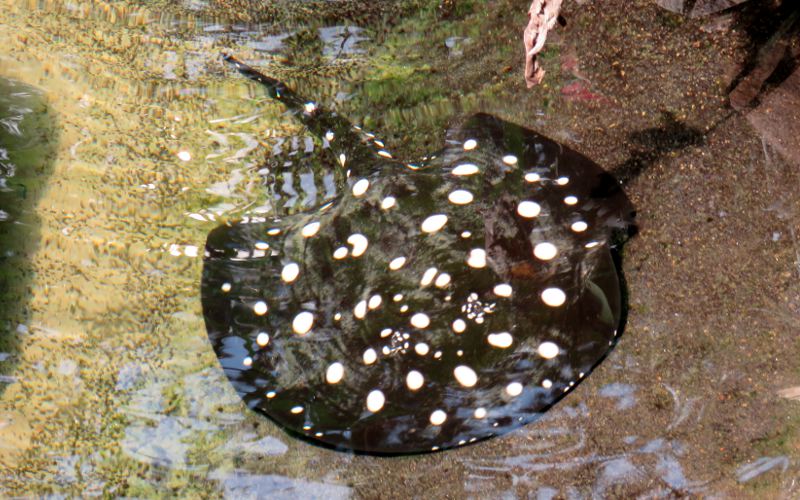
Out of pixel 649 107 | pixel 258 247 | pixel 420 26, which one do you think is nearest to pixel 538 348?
pixel 258 247

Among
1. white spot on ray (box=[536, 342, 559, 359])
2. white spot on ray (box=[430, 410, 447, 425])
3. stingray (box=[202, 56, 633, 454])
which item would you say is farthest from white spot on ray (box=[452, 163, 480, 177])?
white spot on ray (box=[430, 410, 447, 425])

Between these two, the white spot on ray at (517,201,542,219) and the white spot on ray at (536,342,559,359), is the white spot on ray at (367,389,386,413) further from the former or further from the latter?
the white spot on ray at (517,201,542,219)

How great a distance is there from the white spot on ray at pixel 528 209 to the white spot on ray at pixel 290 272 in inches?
44.4

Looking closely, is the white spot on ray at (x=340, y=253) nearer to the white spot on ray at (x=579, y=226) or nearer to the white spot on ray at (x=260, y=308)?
the white spot on ray at (x=260, y=308)

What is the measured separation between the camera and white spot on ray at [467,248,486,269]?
7.82ft

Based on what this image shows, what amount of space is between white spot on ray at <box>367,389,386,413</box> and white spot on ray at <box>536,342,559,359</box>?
0.70 meters

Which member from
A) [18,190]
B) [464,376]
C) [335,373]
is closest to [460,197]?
[464,376]

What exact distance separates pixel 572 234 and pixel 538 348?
1.93ft

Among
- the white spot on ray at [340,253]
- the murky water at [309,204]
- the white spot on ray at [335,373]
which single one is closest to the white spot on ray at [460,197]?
the white spot on ray at [340,253]

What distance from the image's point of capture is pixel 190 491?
2.66m

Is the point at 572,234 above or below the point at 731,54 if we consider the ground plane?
below

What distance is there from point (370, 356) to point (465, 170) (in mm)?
1081

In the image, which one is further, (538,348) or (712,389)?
(712,389)

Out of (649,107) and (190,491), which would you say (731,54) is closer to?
(649,107)
